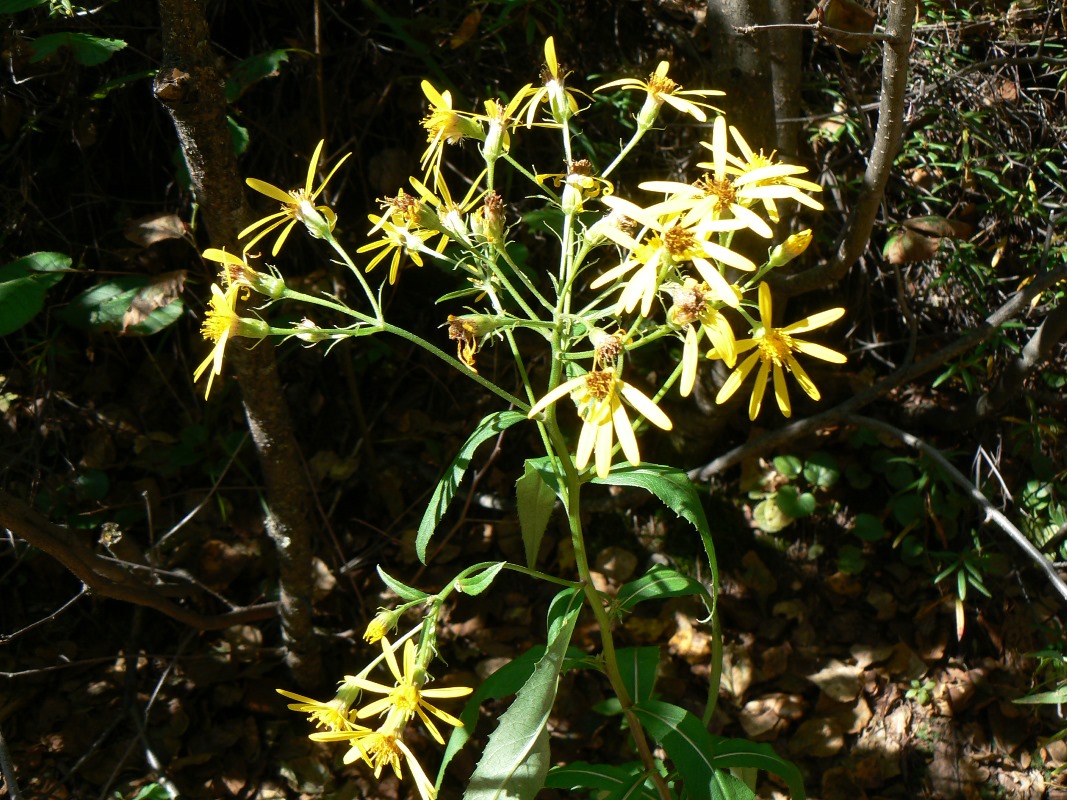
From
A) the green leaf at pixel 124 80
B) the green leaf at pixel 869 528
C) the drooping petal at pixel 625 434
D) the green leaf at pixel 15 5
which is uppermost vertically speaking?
the green leaf at pixel 15 5

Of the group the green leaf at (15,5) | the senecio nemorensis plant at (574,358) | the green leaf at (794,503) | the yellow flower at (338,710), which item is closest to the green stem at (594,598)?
the senecio nemorensis plant at (574,358)

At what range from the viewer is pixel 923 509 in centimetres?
256

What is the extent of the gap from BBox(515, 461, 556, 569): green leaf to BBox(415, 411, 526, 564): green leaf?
11 centimetres

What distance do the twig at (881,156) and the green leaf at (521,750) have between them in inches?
48.1

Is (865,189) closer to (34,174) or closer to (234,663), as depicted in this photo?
(234,663)

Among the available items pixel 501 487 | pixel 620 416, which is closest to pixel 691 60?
pixel 501 487

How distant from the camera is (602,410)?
1.24 metres

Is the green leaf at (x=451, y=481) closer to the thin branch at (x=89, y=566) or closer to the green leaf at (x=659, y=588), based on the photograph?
the green leaf at (x=659, y=588)

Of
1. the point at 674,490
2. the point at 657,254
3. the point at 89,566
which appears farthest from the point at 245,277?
the point at 89,566

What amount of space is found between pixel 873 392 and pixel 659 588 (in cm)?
107

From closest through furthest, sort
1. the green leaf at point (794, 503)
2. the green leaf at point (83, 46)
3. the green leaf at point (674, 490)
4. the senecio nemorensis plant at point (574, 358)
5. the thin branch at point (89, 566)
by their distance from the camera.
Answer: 1. the senecio nemorensis plant at point (574, 358)
2. the green leaf at point (674, 490)
3. the thin branch at point (89, 566)
4. the green leaf at point (83, 46)
5. the green leaf at point (794, 503)

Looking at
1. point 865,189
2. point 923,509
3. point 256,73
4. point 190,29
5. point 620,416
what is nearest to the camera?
point 620,416

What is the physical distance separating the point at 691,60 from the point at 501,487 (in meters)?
1.41

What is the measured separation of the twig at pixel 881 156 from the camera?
5.03 feet
